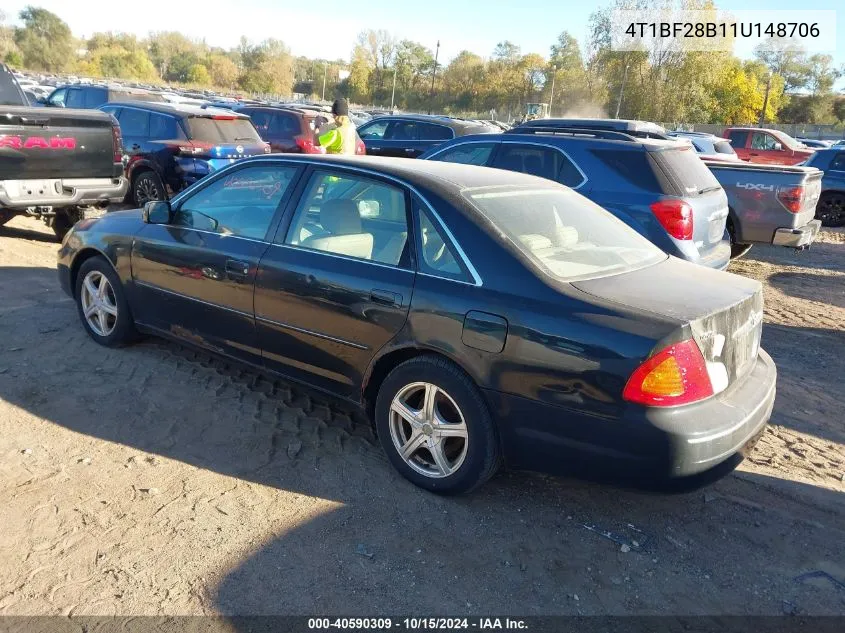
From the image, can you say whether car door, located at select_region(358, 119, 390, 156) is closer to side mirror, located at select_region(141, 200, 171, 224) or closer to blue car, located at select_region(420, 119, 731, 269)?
blue car, located at select_region(420, 119, 731, 269)

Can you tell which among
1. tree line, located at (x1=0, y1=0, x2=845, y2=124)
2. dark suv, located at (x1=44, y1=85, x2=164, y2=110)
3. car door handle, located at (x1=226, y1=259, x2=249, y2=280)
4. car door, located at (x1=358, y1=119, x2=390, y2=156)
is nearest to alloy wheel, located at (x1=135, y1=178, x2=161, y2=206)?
dark suv, located at (x1=44, y1=85, x2=164, y2=110)

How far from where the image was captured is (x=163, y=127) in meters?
10.5

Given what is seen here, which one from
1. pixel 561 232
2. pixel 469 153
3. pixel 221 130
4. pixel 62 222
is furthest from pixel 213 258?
pixel 221 130

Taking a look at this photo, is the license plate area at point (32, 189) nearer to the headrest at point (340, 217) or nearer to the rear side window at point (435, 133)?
the headrest at point (340, 217)

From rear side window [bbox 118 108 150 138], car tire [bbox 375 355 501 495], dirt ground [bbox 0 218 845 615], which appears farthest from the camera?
rear side window [bbox 118 108 150 138]

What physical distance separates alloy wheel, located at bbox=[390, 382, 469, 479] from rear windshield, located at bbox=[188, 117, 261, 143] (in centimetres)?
831

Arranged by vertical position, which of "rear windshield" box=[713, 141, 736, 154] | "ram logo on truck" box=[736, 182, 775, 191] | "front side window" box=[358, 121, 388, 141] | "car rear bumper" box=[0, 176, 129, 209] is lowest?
"car rear bumper" box=[0, 176, 129, 209]

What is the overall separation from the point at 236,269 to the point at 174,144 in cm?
698

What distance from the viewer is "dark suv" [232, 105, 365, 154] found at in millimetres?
13344

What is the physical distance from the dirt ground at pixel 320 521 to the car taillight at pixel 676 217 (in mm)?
2163

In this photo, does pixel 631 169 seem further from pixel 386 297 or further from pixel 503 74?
pixel 503 74

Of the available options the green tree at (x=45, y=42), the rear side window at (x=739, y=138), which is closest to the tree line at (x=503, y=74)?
the green tree at (x=45, y=42)

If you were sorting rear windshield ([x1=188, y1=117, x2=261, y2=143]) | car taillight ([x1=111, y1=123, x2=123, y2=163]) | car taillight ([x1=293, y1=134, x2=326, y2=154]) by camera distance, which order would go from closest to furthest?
car taillight ([x1=111, y1=123, x2=123, y2=163]), rear windshield ([x1=188, y1=117, x2=261, y2=143]), car taillight ([x1=293, y1=134, x2=326, y2=154])

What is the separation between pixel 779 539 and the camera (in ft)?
10.4
